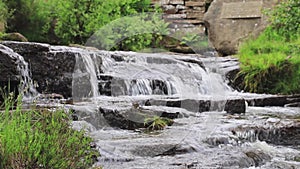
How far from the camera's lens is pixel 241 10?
11930 mm

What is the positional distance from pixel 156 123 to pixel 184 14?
9499 mm

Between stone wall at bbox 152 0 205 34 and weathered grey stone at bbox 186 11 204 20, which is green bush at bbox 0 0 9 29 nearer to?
stone wall at bbox 152 0 205 34

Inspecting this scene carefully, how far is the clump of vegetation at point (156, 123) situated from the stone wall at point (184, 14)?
871 centimetres

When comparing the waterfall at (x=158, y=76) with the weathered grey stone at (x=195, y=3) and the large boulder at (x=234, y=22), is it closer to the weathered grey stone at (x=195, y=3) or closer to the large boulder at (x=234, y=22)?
the large boulder at (x=234, y=22)

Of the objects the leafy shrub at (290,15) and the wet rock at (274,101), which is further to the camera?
the leafy shrub at (290,15)

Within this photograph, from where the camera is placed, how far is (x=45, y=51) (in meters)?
7.20

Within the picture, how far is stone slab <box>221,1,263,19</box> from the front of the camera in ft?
38.4

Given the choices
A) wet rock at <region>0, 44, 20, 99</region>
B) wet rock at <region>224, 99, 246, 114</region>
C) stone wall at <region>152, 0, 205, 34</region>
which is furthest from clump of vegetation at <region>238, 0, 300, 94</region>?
stone wall at <region>152, 0, 205, 34</region>

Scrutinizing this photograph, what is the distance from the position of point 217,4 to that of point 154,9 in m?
2.01

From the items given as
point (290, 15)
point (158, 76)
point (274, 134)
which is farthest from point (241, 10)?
point (274, 134)

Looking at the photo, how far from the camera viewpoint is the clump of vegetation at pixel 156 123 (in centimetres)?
473

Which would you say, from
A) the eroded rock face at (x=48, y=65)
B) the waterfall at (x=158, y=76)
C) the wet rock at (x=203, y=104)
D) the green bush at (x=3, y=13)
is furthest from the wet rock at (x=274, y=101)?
the green bush at (x=3, y=13)

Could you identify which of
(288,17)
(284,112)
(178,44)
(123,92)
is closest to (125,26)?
(178,44)

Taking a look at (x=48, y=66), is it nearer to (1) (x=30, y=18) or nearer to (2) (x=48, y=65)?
(2) (x=48, y=65)
